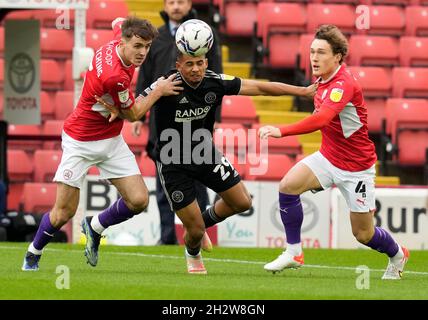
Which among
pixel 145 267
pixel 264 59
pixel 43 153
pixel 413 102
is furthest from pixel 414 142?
pixel 145 267

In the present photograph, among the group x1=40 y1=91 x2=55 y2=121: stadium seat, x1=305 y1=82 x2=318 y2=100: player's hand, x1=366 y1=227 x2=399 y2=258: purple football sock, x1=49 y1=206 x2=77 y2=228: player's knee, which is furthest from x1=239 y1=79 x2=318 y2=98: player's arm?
x1=40 y1=91 x2=55 y2=121: stadium seat

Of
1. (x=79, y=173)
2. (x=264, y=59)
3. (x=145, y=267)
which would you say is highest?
(x=264, y=59)

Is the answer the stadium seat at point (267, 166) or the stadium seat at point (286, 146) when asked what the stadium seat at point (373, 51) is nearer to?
the stadium seat at point (286, 146)

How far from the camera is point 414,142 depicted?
16703 millimetres

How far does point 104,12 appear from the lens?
701 inches

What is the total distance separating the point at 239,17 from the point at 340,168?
8.00 metres

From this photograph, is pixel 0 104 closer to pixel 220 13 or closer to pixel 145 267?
pixel 220 13

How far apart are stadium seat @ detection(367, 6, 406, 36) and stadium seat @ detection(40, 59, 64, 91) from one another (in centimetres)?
422

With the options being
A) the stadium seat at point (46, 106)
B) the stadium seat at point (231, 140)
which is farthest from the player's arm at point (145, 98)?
the stadium seat at point (46, 106)

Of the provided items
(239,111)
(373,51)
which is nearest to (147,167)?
(239,111)

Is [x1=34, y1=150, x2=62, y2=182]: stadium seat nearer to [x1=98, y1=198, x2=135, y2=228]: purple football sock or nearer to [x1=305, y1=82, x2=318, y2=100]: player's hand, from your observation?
[x1=98, y1=198, x2=135, y2=228]: purple football sock

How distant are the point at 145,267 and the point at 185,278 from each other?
1030 mm

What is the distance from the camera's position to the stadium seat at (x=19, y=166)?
15812 millimetres
